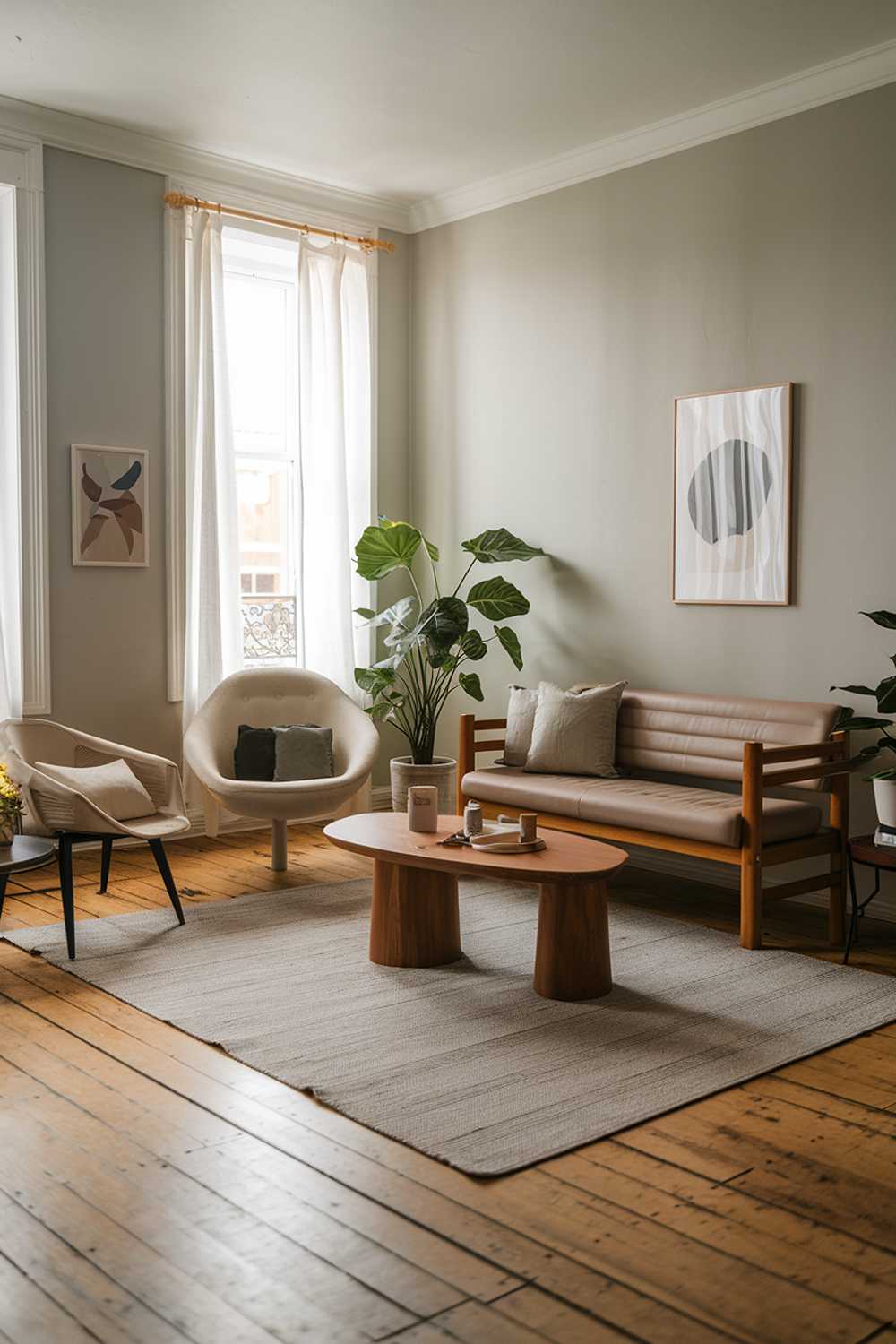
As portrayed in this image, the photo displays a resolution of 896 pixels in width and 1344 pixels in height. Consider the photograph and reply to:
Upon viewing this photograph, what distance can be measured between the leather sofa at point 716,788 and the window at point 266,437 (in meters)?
1.48

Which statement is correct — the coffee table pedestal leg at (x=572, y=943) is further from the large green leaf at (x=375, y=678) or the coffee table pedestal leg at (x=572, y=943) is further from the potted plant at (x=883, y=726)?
the large green leaf at (x=375, y=678)

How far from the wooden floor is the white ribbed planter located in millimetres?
943

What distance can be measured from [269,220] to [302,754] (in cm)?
269

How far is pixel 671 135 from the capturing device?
5.34m

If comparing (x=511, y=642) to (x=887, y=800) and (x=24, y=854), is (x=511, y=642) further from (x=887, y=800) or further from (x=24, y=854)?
(x=24, y=854)

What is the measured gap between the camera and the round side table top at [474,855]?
12.0 feet

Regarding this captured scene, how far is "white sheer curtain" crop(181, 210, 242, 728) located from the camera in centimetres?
586

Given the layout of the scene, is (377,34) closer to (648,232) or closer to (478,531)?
(648,232)

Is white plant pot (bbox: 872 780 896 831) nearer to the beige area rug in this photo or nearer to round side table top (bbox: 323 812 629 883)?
the beige area rug

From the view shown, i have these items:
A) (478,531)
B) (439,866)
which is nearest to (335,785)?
(439,866)

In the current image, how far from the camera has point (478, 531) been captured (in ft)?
21.1

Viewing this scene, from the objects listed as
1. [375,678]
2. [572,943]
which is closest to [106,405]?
[375,678]

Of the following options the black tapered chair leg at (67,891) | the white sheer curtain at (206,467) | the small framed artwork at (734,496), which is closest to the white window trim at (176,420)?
the white sheer curtain at (206,467)

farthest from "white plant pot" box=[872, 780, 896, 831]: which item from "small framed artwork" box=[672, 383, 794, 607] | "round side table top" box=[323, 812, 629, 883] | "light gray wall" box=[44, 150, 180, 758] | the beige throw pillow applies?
"light gray wall" box=[44, 150, 180, 758]
